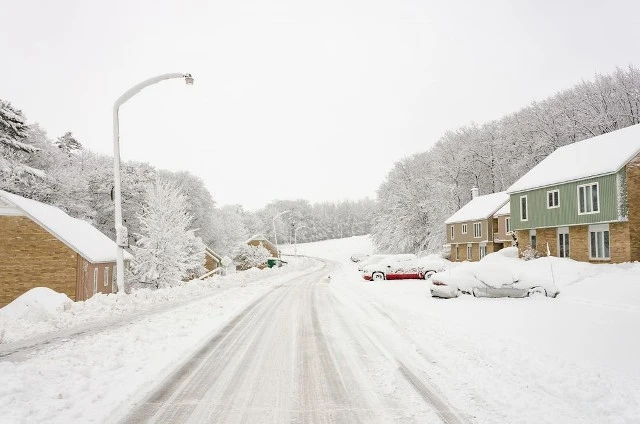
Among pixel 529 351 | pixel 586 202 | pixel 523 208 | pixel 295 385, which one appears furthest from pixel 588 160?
pixel 295 385

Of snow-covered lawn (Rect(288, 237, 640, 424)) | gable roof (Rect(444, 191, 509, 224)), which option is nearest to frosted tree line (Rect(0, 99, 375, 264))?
snow-covered lawn (Rect(288, 237, 640, 424))

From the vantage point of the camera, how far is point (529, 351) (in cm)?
850

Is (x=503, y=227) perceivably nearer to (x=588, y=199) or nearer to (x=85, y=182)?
(x=588, y=199)

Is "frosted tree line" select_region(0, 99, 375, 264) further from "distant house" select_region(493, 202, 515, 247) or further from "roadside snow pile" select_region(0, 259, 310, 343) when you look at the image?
"distant house" select_region(493, 202, 515, 247)

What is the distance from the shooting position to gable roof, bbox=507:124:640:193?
2722 centimetres

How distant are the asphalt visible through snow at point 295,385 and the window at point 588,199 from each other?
24.3m

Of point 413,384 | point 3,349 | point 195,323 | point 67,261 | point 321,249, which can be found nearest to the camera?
point 413,384

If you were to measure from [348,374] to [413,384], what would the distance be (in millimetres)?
1093

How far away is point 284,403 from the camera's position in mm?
5613

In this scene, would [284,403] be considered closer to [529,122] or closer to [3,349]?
[3,349]

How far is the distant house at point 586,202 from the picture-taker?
26.4 meters

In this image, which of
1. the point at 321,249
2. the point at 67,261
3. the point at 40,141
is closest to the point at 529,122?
the point at 67,261

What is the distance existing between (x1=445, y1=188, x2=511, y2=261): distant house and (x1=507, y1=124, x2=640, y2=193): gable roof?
1075cm

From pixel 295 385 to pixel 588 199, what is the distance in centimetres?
2903
